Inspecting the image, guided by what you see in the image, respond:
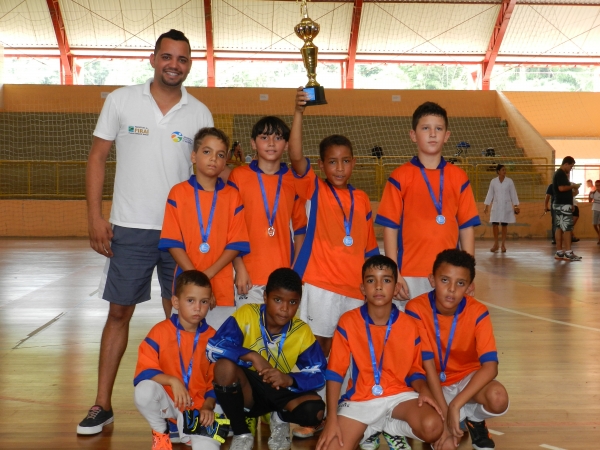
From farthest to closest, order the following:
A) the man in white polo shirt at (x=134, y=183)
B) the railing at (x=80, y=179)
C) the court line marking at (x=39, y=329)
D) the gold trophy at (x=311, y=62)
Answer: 1. the railing at (x=80, y=179)
2. the court line marking at (x=39, y=329)
3. the gold trophy at (x=311, y=62)
4. the man in white polo shirt at (x=134, y=183)

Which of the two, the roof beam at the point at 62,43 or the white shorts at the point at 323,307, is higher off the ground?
the roof beam at the point at 62,43

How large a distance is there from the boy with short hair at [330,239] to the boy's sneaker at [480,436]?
826 mm

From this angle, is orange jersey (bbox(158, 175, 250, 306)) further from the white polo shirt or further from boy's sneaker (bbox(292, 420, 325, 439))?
boy's sneaker (bbox(292, 420, 325, 439))

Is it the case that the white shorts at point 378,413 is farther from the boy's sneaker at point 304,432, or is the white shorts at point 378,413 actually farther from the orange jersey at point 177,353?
the orange jersey at point 177,353

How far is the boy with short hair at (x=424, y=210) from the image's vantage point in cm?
352

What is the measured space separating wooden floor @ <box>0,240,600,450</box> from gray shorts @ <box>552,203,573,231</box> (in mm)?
1366

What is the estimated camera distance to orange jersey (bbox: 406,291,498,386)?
319 cm

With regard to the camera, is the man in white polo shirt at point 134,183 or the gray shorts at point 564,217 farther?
the gray shorts at point 564,217

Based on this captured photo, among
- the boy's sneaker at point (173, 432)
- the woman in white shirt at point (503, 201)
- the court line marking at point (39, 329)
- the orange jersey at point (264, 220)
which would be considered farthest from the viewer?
the woman in white shirt at point (503, 201)

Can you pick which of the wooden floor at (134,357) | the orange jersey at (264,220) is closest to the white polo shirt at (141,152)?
the orange jersey at (264,220)

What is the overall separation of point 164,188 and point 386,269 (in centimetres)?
114

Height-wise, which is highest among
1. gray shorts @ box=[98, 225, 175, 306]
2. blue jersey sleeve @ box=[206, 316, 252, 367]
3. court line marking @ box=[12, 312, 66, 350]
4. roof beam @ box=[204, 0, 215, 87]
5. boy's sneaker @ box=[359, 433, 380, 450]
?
roof beam @ box=[204, 0, 215, 87]

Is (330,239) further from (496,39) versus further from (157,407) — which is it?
(496,39)

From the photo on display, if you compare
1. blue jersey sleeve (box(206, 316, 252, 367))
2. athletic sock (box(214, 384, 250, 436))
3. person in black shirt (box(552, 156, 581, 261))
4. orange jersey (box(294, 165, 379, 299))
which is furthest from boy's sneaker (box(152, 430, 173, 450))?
person in black shirt (box(552, 156, 581, 261))
